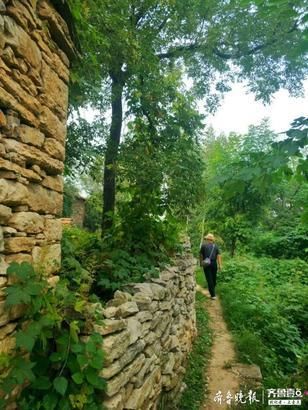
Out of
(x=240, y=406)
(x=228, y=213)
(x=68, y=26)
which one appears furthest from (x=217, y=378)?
(x=228, y=213)

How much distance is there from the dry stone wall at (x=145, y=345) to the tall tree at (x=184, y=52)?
2.09 m

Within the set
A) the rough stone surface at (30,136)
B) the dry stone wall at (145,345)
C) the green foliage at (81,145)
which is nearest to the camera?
the rough stone surface at (30,136)

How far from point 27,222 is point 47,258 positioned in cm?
34

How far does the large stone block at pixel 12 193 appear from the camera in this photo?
1.77 meters

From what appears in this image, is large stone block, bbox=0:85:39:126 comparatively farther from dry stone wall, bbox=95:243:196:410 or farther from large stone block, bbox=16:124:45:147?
dry stone wall, bbox=95:243:196:410

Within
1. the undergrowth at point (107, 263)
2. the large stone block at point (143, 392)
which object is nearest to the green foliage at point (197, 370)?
the large stone block at point (143, 392)

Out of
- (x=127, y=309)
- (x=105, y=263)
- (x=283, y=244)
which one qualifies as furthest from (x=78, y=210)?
(x=127, y=309)

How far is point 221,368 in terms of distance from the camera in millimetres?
4621

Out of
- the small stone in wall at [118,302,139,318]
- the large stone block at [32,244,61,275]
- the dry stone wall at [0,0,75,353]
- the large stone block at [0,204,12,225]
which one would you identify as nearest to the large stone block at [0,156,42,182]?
the dry stone wall at [0,0,75,353]

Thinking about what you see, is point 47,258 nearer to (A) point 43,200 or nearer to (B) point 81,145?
(A) point 43,200

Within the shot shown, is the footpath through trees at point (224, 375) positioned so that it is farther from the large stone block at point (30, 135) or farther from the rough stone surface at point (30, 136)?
the large stone block at point (30, 135)

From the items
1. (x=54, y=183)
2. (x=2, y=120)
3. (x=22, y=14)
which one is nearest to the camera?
(x=2, y=120)

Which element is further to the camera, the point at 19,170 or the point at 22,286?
the point at 19,170

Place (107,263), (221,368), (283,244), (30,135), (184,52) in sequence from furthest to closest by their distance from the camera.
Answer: (283,244) → (184,52) → (221,368) → (107,263) → (30,135)
